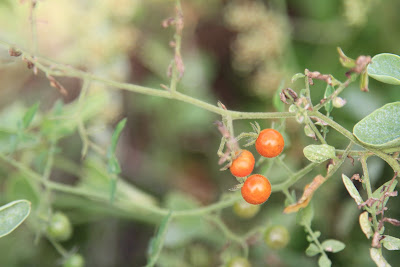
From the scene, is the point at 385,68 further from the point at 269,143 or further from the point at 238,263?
the point at 238,263

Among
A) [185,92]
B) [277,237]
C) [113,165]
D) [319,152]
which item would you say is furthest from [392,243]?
[185,92]

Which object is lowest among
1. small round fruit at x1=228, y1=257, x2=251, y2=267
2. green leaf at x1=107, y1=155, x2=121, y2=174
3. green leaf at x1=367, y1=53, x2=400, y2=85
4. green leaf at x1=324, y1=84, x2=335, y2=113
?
small round fruit at x1=228, y1=257, x2=251, y2=267

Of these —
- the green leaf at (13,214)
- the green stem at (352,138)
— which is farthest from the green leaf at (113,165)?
the green stem at (352,138)

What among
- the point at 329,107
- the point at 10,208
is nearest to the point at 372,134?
the point at 329,107

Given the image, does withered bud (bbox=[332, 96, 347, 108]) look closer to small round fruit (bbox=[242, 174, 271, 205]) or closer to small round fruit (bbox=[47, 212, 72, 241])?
small round fruit (bbox=[242, 174, 271, 205])

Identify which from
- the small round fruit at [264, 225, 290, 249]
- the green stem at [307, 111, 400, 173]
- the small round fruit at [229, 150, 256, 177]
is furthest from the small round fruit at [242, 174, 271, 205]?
the small round fruit at [264, 225, 290, 249]
